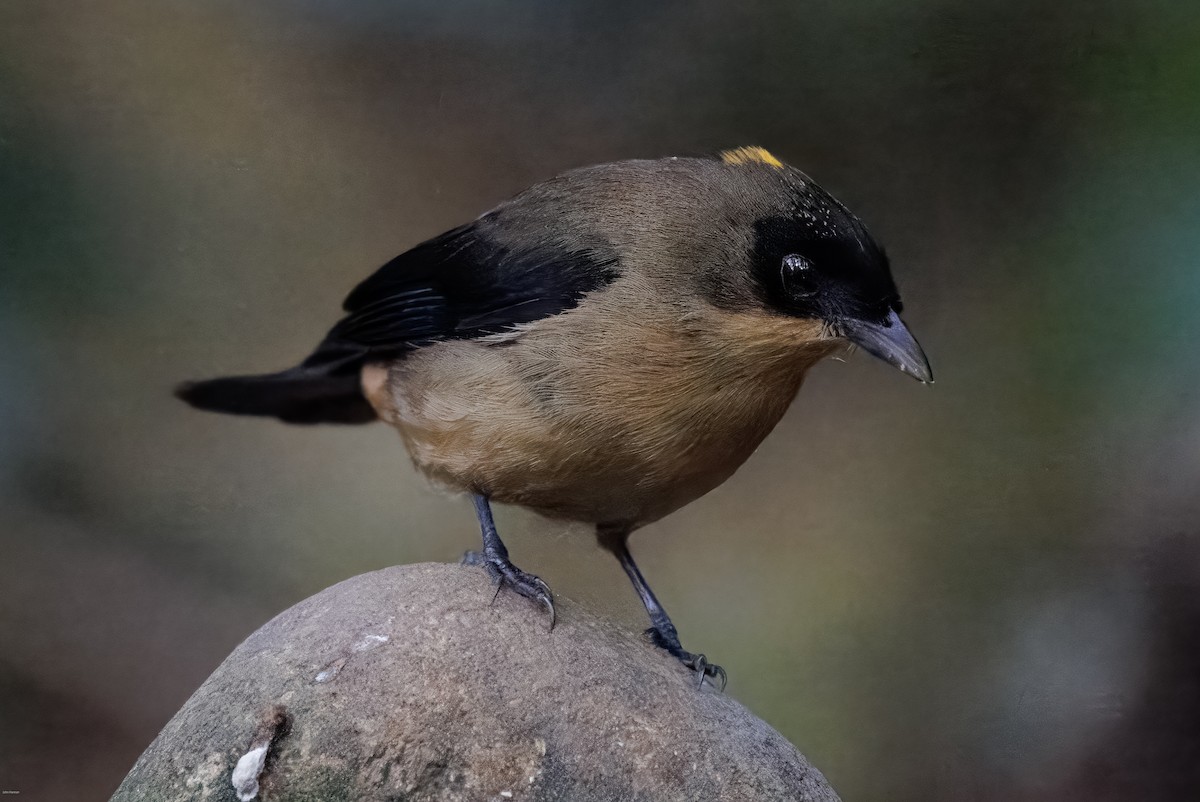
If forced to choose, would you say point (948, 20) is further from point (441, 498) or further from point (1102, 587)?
point (441, 498)

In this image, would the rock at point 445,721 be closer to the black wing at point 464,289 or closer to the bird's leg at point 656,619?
the bird's leg at point 656,619

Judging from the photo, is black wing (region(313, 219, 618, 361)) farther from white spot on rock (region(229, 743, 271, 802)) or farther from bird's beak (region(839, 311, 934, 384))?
white spot on rock (region(229, 743, 271, 802))

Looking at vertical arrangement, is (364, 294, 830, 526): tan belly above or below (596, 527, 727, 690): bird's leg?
above

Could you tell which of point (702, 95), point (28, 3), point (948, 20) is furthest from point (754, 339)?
point (28, 3)

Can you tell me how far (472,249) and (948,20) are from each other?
1.51m

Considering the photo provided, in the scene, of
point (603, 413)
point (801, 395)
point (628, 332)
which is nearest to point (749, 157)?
point (628, 332)

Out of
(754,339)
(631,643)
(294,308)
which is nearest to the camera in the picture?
(754,339)

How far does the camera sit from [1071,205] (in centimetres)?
316

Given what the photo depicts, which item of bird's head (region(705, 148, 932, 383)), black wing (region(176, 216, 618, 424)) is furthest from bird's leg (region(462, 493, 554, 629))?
bird's head (region(705, 148, 932, 383))

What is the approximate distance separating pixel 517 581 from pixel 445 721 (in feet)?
1.41

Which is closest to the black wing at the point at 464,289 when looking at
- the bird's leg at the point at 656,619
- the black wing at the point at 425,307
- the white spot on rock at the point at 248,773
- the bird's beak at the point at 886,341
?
the black wing at the point at 425,307

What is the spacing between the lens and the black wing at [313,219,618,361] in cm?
237

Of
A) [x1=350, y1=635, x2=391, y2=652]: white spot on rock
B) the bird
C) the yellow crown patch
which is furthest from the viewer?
the yellow crown patch

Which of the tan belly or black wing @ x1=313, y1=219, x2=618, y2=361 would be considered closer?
the tan belly
